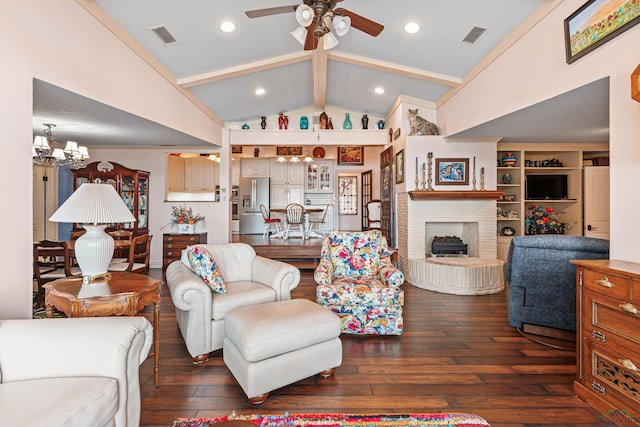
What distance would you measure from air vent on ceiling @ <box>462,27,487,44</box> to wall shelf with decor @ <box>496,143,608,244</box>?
8.92 feet

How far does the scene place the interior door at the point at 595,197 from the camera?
557 cm

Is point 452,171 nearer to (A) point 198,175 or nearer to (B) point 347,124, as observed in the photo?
(B) point 347,124

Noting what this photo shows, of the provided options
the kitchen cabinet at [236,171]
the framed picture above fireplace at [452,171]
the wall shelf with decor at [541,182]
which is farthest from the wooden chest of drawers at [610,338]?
the kitchen cabinet at [236,171]

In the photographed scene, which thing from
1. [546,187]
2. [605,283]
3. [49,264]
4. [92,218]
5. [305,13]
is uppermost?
[305,13]

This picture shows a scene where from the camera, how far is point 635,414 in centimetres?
172

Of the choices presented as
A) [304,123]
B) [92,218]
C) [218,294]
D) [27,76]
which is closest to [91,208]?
[92,218]

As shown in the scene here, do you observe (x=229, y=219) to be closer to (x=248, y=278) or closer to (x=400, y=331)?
(x=248, y=278)

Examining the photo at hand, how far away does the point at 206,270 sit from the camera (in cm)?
269

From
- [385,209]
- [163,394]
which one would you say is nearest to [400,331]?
[163,394]

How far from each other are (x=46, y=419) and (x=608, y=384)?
2.64 meters

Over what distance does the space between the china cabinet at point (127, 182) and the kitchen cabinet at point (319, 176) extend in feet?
13.8

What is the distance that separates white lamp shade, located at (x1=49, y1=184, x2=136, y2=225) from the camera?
2164mm

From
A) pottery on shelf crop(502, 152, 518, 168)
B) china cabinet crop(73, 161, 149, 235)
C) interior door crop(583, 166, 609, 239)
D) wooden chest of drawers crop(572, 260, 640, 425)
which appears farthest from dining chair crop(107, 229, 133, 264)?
interior door crop(583, 166, 609, 239)

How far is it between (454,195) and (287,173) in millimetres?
5152
